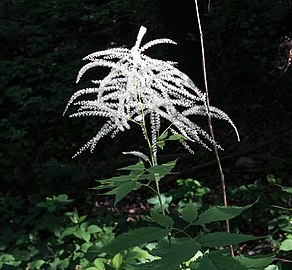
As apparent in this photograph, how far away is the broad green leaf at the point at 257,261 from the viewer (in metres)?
1.29

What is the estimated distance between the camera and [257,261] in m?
1.32

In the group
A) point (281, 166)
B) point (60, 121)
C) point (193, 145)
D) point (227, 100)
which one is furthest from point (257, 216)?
point (60, 121)

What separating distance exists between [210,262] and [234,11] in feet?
19.8

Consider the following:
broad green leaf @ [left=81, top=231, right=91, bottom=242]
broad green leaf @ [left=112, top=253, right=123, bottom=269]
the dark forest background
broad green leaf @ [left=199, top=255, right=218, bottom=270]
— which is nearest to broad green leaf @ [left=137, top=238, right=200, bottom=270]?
broad green leaf @ [left=199, top=255, right=218, bottom=270]

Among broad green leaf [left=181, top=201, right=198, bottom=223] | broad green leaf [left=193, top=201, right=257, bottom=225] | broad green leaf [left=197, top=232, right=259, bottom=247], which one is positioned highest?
broad green leaf [left=193, top=201, right=257, bottom=225]

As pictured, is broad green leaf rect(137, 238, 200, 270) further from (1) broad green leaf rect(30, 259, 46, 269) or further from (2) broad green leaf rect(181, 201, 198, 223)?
(1) broad green leaf rect(30, 259, 46, 269)

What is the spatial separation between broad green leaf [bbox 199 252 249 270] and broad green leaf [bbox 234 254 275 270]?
0.15m

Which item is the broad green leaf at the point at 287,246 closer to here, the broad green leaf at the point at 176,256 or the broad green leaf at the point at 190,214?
the broad green leaf at the point at 190,214

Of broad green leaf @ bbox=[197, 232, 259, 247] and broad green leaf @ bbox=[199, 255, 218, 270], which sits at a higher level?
broad green leaf @ bbox=[197, 232, 259, 247]

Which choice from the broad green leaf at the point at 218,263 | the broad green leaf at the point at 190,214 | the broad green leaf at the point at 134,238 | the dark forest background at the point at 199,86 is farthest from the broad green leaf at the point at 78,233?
the broad green leaf at the point at 218,263

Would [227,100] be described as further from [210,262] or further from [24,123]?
[210,262]

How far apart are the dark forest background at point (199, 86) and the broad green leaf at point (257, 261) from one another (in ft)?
10.5

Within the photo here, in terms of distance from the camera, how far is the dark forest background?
5.12 meters

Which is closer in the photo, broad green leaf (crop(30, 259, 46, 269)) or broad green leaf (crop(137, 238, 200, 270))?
broad green leaf (crop(137, 238, 200, 270))
